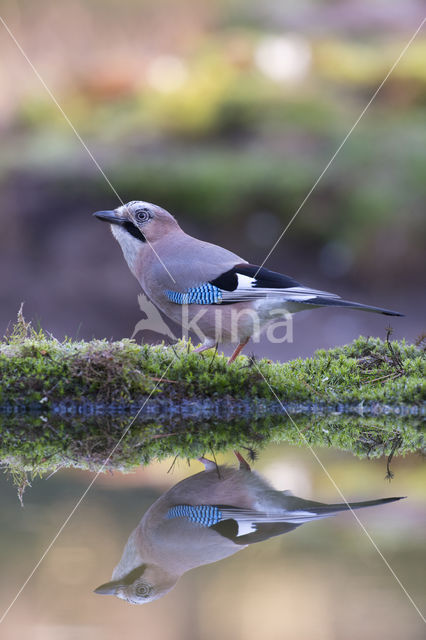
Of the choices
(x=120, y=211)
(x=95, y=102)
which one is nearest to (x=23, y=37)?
(x=95, y=102)

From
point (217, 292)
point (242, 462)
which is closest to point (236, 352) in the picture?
point (217, 292)

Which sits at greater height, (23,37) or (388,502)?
(23,37)

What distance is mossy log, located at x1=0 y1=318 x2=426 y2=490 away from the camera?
175 inches

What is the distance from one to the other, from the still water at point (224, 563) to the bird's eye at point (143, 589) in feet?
0.20

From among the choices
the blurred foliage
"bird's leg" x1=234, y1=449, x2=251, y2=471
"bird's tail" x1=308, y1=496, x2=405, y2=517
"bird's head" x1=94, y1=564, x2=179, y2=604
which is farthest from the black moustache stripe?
the blurred foliage

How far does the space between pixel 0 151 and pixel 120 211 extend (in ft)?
32.0

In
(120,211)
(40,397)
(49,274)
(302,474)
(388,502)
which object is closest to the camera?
(388,502)

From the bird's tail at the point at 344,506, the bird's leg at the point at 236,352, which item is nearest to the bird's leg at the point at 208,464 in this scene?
the bird's tail at the point at 344,506

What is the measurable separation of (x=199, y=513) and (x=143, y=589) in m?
0.59

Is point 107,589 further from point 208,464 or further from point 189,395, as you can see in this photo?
point 189,395

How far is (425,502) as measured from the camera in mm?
3201

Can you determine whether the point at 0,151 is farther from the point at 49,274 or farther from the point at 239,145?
the point at 239,145

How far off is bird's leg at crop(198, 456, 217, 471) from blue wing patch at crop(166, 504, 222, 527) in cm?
49

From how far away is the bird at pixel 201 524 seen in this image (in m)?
2.67
